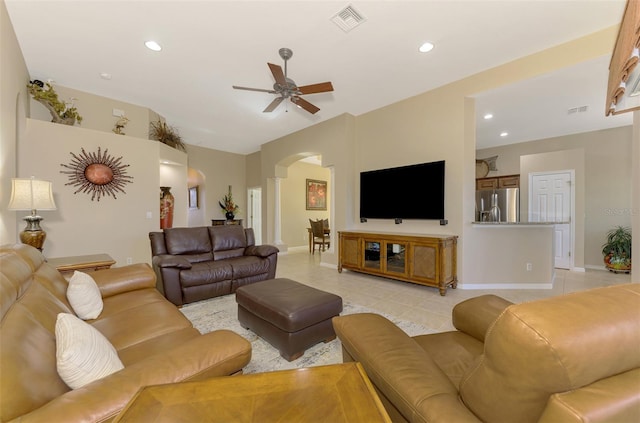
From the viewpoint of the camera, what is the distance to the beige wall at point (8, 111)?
2352mm

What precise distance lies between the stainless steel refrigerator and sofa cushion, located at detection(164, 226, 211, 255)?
18.2 feet

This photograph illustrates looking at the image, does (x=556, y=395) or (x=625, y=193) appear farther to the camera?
(x=625, y=193)

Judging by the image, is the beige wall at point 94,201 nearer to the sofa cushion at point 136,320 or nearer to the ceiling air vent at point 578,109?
the sofa cushion at point 136,320

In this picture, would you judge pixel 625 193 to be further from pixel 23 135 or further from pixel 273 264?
pixel 23 135

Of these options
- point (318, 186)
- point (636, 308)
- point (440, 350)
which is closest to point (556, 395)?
point (636, 308)

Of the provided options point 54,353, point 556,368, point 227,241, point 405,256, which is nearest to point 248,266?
point 227,241

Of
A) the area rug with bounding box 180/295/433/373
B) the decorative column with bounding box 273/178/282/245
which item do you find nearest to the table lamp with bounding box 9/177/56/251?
the area rug with bounding box 180/295/433/373

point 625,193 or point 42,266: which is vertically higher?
point 625,193

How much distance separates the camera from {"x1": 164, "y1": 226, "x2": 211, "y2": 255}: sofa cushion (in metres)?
3.44

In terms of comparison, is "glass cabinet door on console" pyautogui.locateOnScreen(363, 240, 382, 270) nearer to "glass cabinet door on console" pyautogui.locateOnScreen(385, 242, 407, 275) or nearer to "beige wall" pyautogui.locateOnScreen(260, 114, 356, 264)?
"glass cabinet door on console" pyautogui.locateOnScreen(385, 242, 407, 275)

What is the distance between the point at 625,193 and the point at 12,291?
7.97 metres

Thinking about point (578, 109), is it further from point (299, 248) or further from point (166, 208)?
point (166, 208)

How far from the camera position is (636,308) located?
583mm

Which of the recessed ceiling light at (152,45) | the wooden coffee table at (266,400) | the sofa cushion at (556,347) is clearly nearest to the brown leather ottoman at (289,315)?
the wooden coffee table at (266,400)
